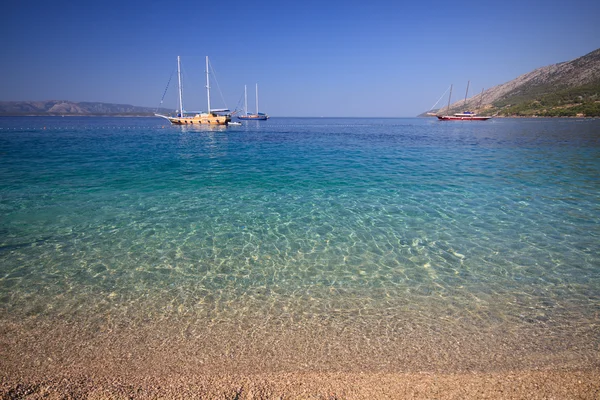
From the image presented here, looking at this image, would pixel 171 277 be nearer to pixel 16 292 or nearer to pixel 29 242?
pixel 16 292

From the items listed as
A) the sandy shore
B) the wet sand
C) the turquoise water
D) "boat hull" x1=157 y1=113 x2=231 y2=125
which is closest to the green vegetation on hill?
"boat hull" x1=157 y1=113 x2=231 y2=125

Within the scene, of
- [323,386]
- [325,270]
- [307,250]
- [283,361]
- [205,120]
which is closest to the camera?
[323,386]

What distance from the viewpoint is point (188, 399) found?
3354 mm

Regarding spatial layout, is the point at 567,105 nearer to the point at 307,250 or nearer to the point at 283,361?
the point at 307,250

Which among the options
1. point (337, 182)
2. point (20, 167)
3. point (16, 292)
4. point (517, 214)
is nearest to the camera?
point (16, 292)

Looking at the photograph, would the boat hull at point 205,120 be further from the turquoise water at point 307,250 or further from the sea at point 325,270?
the sea at point 325,270

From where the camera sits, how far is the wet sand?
3535 mm

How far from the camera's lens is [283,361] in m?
4.09

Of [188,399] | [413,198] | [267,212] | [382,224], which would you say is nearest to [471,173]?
[413,198]

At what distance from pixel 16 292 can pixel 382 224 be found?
8.83 m

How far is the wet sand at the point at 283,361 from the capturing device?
11.6ft

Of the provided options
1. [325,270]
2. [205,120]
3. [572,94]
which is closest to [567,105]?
[572,94]

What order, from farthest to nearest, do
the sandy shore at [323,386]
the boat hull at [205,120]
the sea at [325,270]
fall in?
the boat hull at [205,120] → the sea at [325,270] → the sandy shore at [323,386]

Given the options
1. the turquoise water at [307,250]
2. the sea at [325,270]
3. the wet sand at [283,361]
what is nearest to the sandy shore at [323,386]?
the wet sand at [283,361]
